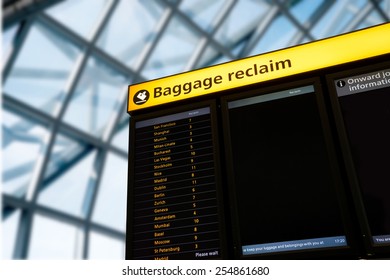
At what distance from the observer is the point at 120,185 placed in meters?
12.8

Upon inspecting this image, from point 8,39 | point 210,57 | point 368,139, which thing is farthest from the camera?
point 210,57

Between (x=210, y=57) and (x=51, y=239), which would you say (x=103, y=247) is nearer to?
(x=51, y=239)

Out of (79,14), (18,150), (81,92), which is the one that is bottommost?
(18,150)

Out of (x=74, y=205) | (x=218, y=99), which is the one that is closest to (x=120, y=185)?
(x=74, y=205)

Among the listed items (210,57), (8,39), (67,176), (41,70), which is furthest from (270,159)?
(210,57)

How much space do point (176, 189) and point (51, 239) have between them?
8401 millimetres

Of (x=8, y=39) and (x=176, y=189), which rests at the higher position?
(x=8, y=39)

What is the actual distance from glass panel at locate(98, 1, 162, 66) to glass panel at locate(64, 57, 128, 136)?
527 millimetres

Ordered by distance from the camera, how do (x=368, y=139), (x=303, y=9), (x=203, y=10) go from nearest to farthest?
1. (x=368, y=139)
2. (x=203, y=10)
3. (x=303, y=9)

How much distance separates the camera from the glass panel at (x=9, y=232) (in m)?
9.87

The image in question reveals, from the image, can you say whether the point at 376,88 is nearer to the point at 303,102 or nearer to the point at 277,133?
the point at 303,102

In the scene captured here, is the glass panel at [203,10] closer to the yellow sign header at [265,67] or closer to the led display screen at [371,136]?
the yellow sign header at [265,67]

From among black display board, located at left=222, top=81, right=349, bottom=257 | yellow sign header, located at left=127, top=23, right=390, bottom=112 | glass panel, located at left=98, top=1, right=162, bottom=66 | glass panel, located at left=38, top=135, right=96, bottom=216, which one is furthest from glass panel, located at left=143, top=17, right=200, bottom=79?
black display board, located at left=222, top=81, right=349, bottom=257

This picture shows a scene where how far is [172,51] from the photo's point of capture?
1269cm
